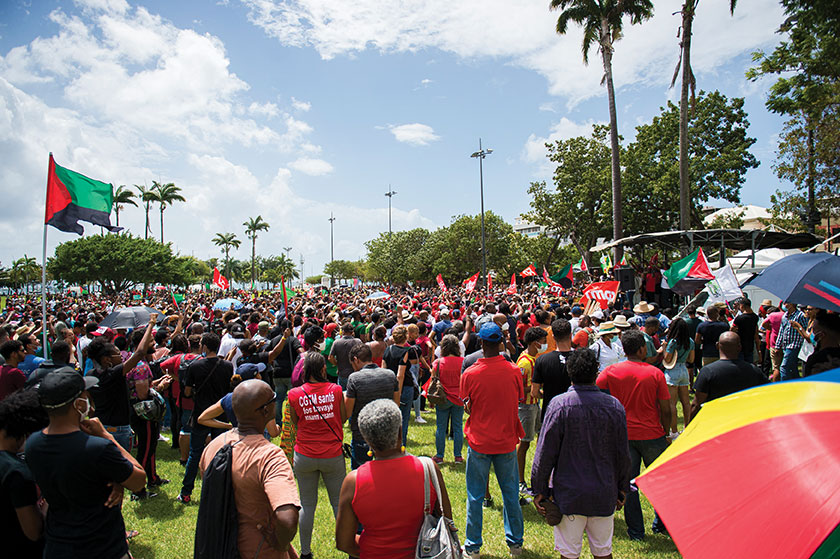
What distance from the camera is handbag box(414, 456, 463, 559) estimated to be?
2.39 metres

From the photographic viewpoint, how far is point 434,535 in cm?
242

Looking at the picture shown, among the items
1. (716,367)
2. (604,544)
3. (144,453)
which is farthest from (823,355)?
(144,453)

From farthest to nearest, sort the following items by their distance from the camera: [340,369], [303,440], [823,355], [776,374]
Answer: [776,374], [340,369], [823,355], [303,440]

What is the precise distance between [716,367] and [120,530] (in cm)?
490

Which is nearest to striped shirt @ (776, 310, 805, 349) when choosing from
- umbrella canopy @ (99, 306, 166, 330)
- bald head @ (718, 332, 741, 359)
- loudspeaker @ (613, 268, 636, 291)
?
bald head @ (718, 332, 741, 359)

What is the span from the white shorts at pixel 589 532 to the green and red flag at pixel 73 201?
7.61 metres

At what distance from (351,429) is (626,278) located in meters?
15.0

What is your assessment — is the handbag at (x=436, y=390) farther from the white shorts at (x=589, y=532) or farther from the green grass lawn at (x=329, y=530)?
the white shorts at (x=589, y=532)

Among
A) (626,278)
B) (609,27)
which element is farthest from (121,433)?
(609,27)

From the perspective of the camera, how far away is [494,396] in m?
4.38

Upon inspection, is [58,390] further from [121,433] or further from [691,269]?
[691,269]

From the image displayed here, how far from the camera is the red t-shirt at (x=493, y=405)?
Result: 430 cm

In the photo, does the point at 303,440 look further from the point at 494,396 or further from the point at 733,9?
the point at 733,9

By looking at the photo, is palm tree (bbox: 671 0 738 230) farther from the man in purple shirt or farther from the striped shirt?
the man in purple shirt
